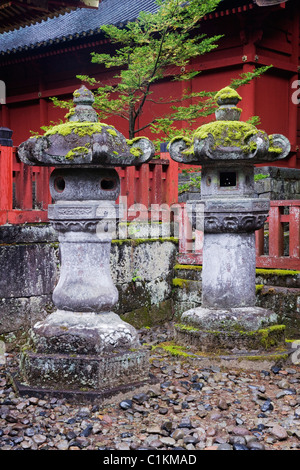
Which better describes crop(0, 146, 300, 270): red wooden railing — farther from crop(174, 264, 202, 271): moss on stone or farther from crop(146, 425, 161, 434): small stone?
crop(146, 425, 161, 434): small stone

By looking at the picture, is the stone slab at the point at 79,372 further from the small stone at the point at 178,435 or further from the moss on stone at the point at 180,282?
the moss on stone at the point at 180,282

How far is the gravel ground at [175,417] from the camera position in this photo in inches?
119

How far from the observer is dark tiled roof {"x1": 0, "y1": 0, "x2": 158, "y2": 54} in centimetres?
1294

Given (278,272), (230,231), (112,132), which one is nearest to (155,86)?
(278,272)

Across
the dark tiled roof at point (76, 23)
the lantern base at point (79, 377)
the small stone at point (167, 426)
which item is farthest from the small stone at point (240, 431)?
the dark tiled roof at point (76, 23)

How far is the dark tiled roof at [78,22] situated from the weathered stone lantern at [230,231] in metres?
8.87

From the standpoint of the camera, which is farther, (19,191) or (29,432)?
(19,191)

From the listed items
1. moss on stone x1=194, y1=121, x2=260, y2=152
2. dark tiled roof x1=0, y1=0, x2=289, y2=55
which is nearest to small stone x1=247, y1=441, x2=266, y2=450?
moss on stone x1=194, y1=121, x2=260, y2=152

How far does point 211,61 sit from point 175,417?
922 cm

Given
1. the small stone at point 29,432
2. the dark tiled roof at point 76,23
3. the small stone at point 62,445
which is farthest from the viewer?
the dark tiled roof at point 76,23

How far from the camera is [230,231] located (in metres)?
4.74

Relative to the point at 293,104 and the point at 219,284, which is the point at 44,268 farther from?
the point at 293,104

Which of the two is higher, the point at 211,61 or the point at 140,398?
the point at 211,61

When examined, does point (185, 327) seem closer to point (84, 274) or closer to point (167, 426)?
point (84, 274)
